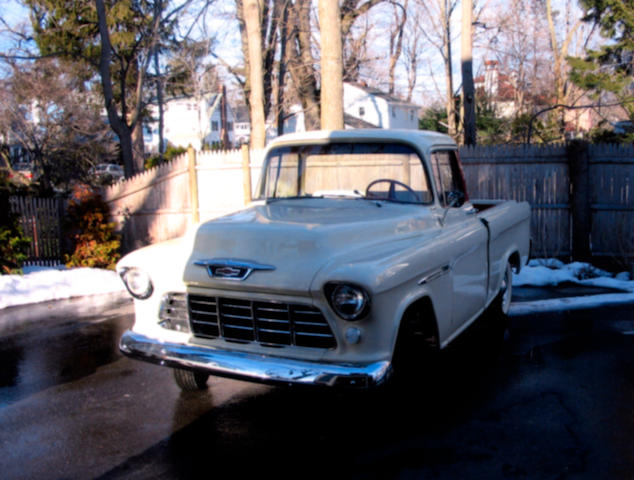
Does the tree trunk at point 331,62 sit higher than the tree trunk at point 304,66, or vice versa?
the tree trunk at point 304,66

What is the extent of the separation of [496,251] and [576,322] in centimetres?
177

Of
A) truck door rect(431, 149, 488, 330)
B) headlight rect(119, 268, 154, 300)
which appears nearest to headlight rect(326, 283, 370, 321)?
truck door rect(431, 149, 488, 330)

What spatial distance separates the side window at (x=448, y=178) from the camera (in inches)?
193

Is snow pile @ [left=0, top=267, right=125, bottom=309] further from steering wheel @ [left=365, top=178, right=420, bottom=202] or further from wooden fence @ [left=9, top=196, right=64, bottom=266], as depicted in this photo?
steering wheel @ [left=365, top=178, right=420, bottom=202]

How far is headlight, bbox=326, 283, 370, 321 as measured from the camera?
10.9 feet

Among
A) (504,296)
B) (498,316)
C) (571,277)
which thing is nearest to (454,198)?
(498,316)

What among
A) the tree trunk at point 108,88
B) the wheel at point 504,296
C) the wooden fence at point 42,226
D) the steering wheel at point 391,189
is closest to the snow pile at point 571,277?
the wheel at point 504,296

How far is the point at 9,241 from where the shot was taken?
9.38m

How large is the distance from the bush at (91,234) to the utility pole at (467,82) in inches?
308

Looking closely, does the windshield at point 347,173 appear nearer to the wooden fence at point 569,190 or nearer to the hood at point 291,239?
the hood at point 291,239

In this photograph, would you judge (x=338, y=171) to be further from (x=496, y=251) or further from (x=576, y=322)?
(x=576, y=322)

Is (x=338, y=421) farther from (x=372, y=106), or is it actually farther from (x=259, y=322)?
(x=372, y=106)

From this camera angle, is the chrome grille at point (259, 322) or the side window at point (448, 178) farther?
the side window at point (448, 178)

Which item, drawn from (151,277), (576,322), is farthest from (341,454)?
(576,322)
